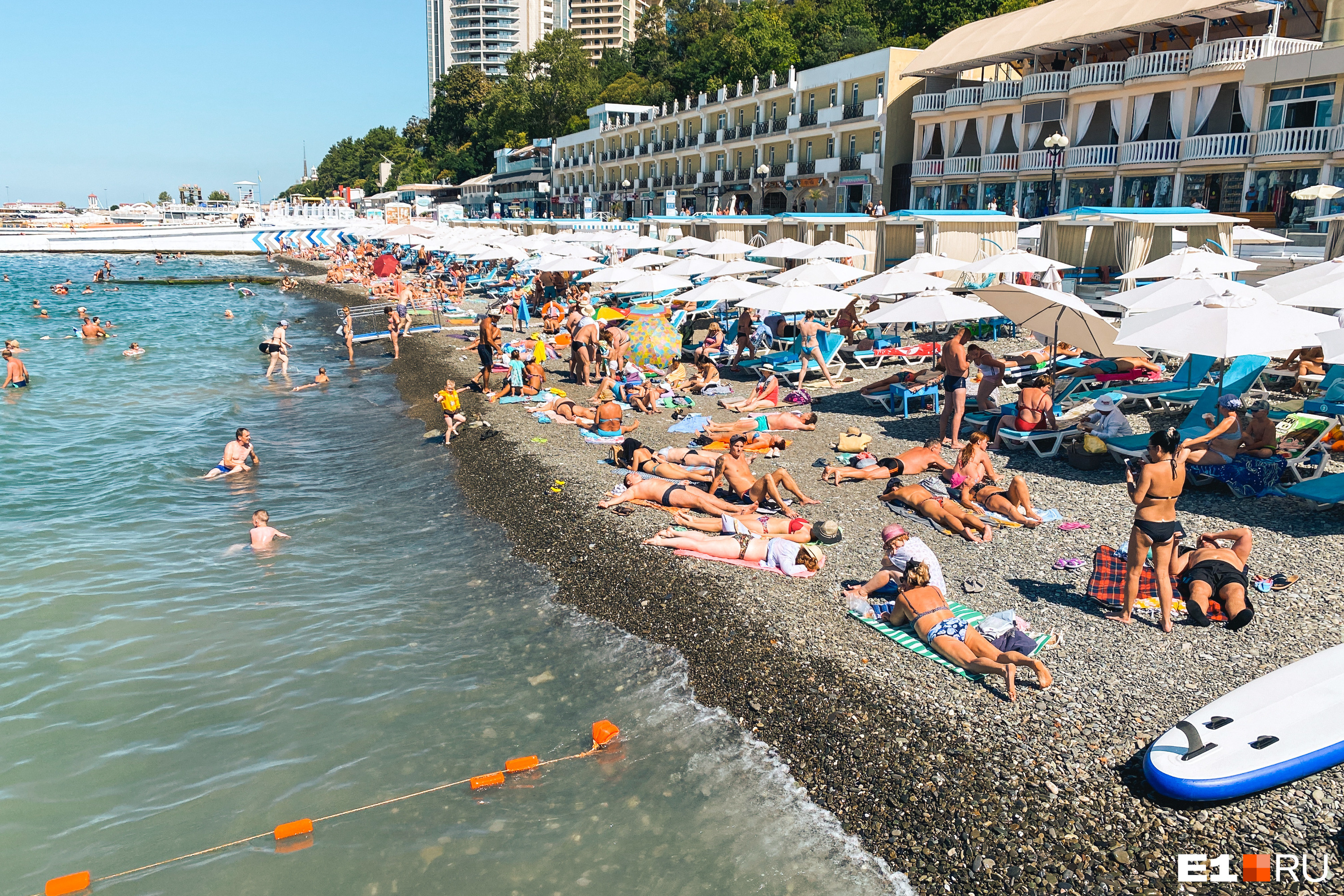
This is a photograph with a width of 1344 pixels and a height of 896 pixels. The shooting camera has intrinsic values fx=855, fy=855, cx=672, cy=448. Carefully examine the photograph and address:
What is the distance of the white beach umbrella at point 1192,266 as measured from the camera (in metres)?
14.4

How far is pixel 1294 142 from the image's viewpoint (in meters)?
23.3

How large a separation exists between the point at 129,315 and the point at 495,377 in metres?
28.4

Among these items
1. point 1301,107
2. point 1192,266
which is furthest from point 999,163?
point 1192,266

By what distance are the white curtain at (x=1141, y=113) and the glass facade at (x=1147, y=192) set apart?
1458mm

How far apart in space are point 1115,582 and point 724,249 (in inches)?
689

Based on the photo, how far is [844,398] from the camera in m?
14.4

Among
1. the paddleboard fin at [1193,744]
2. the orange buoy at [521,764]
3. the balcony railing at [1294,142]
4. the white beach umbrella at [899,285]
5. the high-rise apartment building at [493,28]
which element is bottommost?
the orange buoy at [521,764]

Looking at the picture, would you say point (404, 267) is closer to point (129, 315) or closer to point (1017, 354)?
point (129, 315)

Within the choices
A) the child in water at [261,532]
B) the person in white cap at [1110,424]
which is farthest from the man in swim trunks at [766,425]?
the child in water at [261,532]

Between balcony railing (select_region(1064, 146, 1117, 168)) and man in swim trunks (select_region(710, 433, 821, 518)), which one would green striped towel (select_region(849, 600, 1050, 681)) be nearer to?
man in swim trunks (select_region(710, 433, 821, 518))

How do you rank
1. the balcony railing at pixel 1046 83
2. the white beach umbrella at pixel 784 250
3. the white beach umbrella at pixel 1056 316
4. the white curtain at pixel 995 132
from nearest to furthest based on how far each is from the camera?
1. the white beach umbrella at pixel 1056 316
2. the white beach umbrella at pixel 784 250
3. the balcony railing at pixel 1046 83
4. the white curtain at pixel 995 132

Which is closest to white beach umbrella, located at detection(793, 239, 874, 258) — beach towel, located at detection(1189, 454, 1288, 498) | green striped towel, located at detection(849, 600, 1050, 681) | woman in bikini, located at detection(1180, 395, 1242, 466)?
woman in bikini, located at detection(1180, 395, 1242, 466)

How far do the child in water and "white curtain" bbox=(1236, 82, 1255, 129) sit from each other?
27953mm

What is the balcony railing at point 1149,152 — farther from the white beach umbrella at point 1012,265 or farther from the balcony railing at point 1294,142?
the white beach umbrella at point 1012,265
